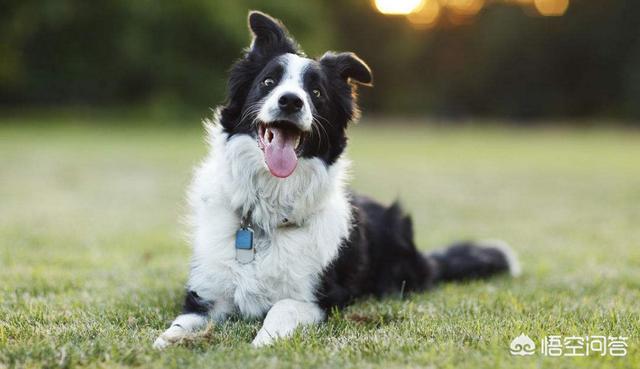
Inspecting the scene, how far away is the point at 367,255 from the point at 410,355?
1.75 meters

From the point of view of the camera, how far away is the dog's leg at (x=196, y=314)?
13.7 feet

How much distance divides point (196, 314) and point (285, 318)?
0.61 meters

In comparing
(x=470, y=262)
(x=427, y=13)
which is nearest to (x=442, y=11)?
(x=427, y=13)

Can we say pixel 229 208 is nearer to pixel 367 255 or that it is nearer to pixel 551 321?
pixel 367 255

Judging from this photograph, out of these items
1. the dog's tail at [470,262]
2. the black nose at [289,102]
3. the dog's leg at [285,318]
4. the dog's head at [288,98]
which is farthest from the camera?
the dog's tail at [470,262]

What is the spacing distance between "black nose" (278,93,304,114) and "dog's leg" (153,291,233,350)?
1.31 metres

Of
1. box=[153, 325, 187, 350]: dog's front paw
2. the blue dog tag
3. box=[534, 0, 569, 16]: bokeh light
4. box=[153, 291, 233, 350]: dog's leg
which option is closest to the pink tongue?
the blue dog tag

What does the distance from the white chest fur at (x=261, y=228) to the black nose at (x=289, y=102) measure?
0.41m

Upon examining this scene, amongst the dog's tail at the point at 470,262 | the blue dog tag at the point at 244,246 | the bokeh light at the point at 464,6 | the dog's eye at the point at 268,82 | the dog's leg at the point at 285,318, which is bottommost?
the dog's leg at the point at 285,318

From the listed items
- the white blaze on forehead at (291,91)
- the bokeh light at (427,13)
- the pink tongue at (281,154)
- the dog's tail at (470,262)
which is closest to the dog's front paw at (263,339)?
the pink tongue at (281,154)

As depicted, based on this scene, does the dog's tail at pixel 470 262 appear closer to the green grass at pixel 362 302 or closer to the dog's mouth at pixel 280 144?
the green grass at pixel 362 302

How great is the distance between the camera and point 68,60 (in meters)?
37.5

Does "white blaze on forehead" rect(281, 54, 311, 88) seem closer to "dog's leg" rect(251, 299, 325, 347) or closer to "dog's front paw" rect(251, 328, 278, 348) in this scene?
"dog's leg" rect(251, 299, 325, 347)

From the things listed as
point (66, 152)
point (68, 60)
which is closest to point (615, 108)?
point (68, 60)
